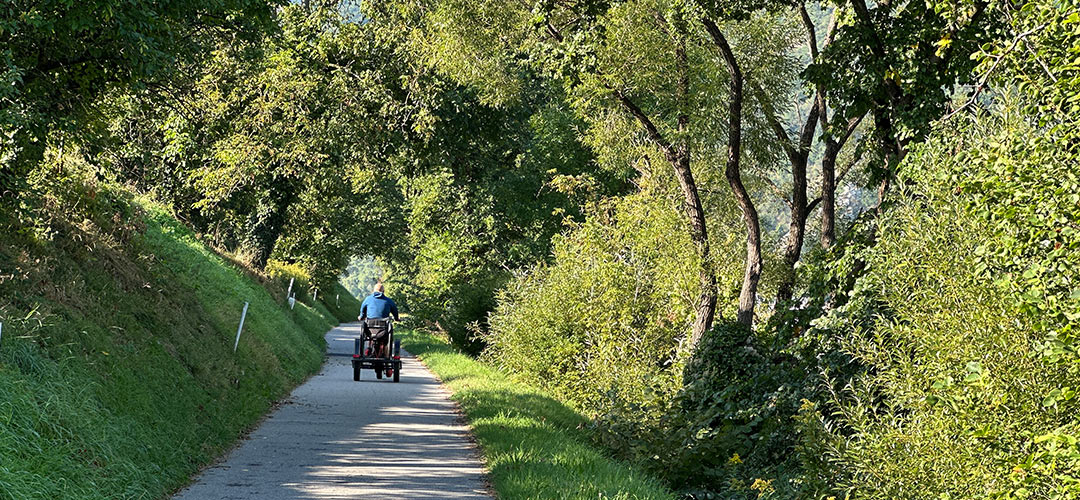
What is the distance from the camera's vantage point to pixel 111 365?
1041 centimetres

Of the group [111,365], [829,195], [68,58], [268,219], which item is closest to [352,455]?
[111,365]

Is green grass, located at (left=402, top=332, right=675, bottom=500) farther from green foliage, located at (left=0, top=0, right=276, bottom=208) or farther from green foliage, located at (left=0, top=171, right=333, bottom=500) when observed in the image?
green foliage, located at (left=0, top=0, right=276, bottom=208)

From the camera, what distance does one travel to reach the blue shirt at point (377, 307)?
67.9ft

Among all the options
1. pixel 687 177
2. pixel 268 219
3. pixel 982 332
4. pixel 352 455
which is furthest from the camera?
pixel 268 219

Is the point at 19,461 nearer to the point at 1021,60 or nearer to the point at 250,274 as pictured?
the point at 1021,60

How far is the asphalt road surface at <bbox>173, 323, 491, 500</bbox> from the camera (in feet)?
29.2

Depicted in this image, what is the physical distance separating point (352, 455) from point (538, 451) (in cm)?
205

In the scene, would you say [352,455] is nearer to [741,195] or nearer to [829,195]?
[741,195]

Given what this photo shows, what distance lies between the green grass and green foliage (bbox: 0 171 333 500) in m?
3.03

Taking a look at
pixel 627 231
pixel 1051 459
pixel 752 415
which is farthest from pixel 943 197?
pixel 627 231

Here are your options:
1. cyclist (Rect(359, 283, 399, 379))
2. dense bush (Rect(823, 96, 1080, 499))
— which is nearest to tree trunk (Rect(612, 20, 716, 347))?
cyclist (Rect(359, 283, 399, 379))

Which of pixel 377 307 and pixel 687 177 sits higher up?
pixel 687 177

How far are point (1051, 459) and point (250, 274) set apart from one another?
24103mm

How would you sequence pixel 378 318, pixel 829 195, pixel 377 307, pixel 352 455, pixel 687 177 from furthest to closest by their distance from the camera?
1. pixel 377 307
2. pixel 378 318
3. pixel 687 177
4. pixel 829 195
5. pixel 352 455
